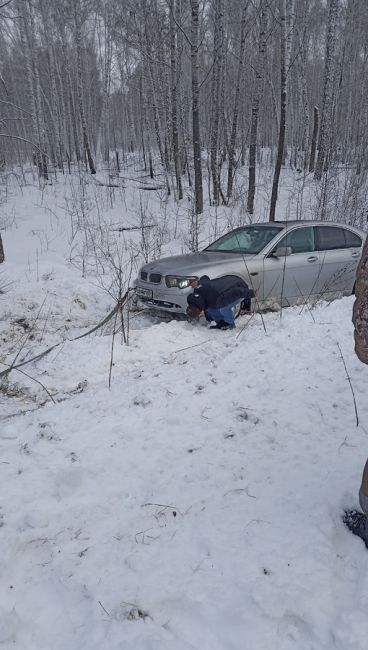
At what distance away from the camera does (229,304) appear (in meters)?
5.24

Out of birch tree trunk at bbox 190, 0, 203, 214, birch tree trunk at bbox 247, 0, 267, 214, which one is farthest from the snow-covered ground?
birch tree trunk at bbox 247, 0, 267, 214

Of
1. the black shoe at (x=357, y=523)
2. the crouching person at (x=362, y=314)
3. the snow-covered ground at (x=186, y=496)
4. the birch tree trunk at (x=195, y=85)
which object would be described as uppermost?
the birch tree trunk at (x=195, y=85)

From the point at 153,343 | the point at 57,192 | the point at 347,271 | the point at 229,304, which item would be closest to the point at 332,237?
the point at 347,271

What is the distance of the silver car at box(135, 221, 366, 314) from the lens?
19.0ft

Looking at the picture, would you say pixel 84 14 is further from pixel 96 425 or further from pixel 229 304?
pixel 96 425

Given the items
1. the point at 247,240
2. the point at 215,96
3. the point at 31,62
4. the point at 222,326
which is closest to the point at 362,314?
the point at 222,326

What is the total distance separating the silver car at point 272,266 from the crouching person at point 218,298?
337 mm

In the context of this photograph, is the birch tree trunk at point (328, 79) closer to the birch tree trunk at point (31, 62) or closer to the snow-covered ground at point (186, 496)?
the birch tree trunk at point (31, 62)

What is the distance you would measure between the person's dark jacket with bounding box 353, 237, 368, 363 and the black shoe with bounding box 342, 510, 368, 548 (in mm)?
931

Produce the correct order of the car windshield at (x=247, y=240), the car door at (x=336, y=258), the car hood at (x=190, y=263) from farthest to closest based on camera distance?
the car door at (x=336, y=258) → the car windshield at (x=247, y=240) → the car hood at (x=190, y=263)

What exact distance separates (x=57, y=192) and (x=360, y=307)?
1670 cm

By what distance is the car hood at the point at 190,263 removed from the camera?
5.73 m

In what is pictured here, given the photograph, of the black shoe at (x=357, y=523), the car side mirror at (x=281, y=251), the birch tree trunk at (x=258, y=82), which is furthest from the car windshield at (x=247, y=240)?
the birch tree trunk at (x=258, y=82)

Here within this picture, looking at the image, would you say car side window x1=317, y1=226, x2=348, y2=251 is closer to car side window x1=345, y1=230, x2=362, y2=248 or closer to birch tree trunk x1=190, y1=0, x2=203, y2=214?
car side window x1=345, y1=230, x2=362, y2=248
